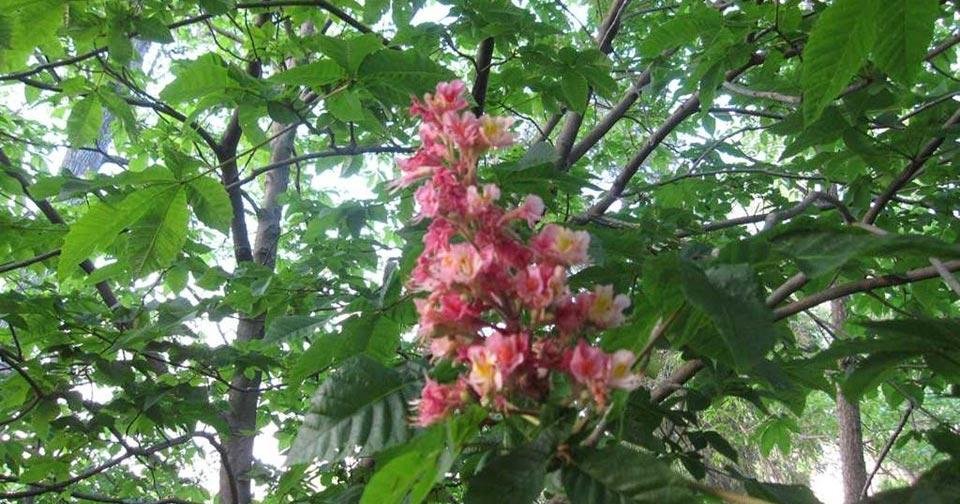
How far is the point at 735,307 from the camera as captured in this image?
613mm

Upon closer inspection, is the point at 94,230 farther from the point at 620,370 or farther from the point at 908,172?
the point at 908,172

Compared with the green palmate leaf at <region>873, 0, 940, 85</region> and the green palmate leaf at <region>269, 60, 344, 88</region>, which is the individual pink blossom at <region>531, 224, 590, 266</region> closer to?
the green palmate leaf at <region>873, 0, 940, 85</region>

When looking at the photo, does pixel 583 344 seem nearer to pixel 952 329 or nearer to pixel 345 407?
pixel 345 407

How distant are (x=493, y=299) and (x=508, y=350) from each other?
0.26 ft

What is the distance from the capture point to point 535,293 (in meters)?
0.70

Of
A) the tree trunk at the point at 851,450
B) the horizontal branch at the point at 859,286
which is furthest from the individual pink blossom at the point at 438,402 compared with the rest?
the tree trunk at the point at 851,450

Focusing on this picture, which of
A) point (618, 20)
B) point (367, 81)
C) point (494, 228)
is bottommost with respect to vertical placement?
point (494, 228)

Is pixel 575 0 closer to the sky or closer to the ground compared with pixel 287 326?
closer to the sky

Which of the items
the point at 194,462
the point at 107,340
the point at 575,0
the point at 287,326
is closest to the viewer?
the point at 287,326

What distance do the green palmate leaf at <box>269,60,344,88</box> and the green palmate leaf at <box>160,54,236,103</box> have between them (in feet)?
0.59

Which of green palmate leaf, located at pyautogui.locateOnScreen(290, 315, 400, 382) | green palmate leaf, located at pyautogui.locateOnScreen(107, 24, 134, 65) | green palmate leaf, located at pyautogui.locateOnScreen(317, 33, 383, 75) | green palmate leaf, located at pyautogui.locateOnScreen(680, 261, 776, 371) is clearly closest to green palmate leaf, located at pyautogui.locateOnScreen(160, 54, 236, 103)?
green palmate leaf, located at pyautogui.locateOnScreen(317, 33, 383, 75)

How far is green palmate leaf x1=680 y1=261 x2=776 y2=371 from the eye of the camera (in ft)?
1.91

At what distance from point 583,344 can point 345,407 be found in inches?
11.2


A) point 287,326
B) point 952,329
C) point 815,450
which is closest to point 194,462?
point 287,326
